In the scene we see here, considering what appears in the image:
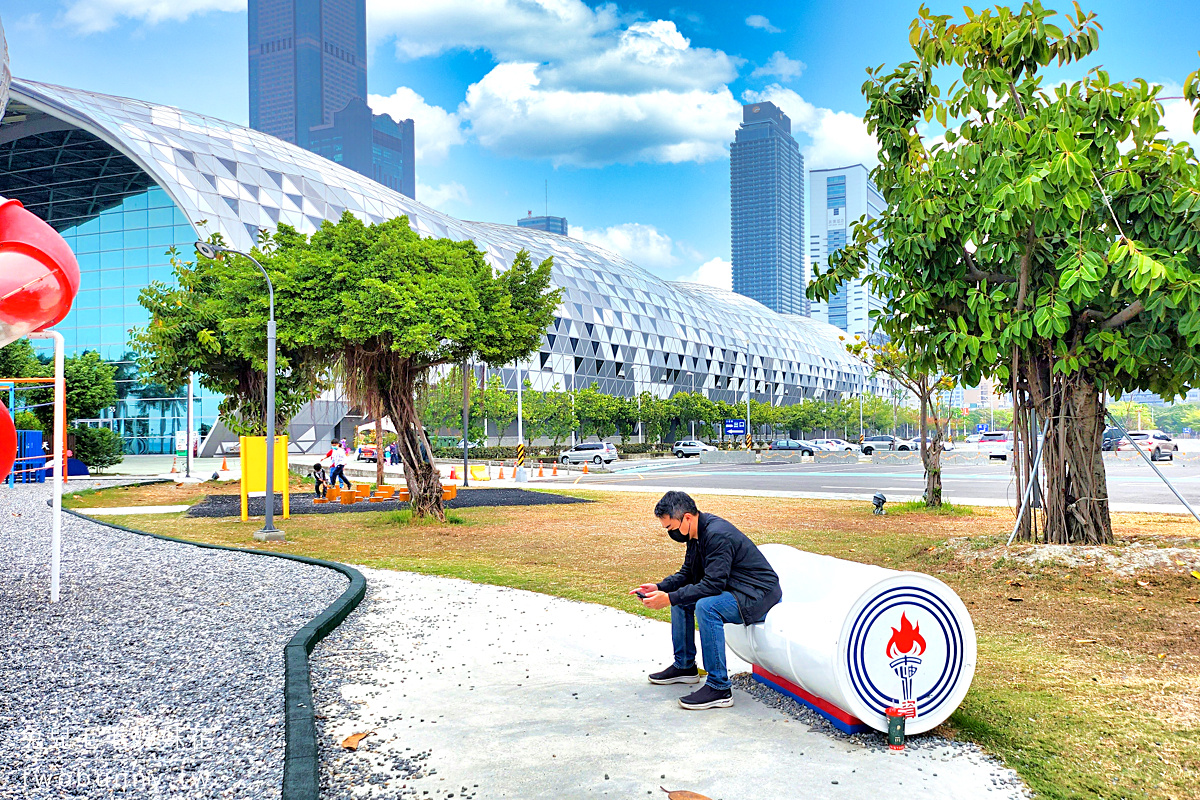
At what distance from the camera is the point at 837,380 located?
134250 mm

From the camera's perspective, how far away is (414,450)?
18.4 m

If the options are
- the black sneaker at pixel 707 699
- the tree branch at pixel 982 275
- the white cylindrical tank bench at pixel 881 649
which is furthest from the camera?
the tree branch at pixel 982 275

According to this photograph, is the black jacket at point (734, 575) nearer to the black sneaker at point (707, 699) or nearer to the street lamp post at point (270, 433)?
Answer: the black sneaker at point (707, 699)

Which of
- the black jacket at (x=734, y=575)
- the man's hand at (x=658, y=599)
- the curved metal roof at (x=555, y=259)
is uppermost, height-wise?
the curved metal roof at (x=555, y=259)

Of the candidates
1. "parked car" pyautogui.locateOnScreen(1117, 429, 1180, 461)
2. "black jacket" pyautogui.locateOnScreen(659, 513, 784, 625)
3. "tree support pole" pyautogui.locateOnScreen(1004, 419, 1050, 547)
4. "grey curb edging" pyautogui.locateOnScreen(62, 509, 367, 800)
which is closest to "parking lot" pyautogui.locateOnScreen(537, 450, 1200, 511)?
"parked car" pyautogui.locateOnScreen(1117, 429, 1180, 461)

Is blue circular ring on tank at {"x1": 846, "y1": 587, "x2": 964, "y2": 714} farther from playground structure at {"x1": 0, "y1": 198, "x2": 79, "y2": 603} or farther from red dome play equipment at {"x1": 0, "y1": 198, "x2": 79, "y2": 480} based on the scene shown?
playground structure at {"x1": 0, "y1": 198, "x2": 79, "y2": 603}

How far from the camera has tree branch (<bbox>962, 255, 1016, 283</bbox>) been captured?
11.2 meters

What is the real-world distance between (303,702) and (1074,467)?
9.78 m

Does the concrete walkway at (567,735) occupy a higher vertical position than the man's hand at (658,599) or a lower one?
lower

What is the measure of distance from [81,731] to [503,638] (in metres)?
3.47

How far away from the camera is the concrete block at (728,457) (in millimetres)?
56250

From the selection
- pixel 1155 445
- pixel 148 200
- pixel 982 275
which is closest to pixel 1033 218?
pixel 982 275

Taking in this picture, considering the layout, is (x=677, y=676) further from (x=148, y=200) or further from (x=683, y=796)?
(x=148, y=200)

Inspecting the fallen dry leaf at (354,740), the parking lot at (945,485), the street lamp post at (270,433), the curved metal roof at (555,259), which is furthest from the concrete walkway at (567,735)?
the curved metal roof at (555,259)
